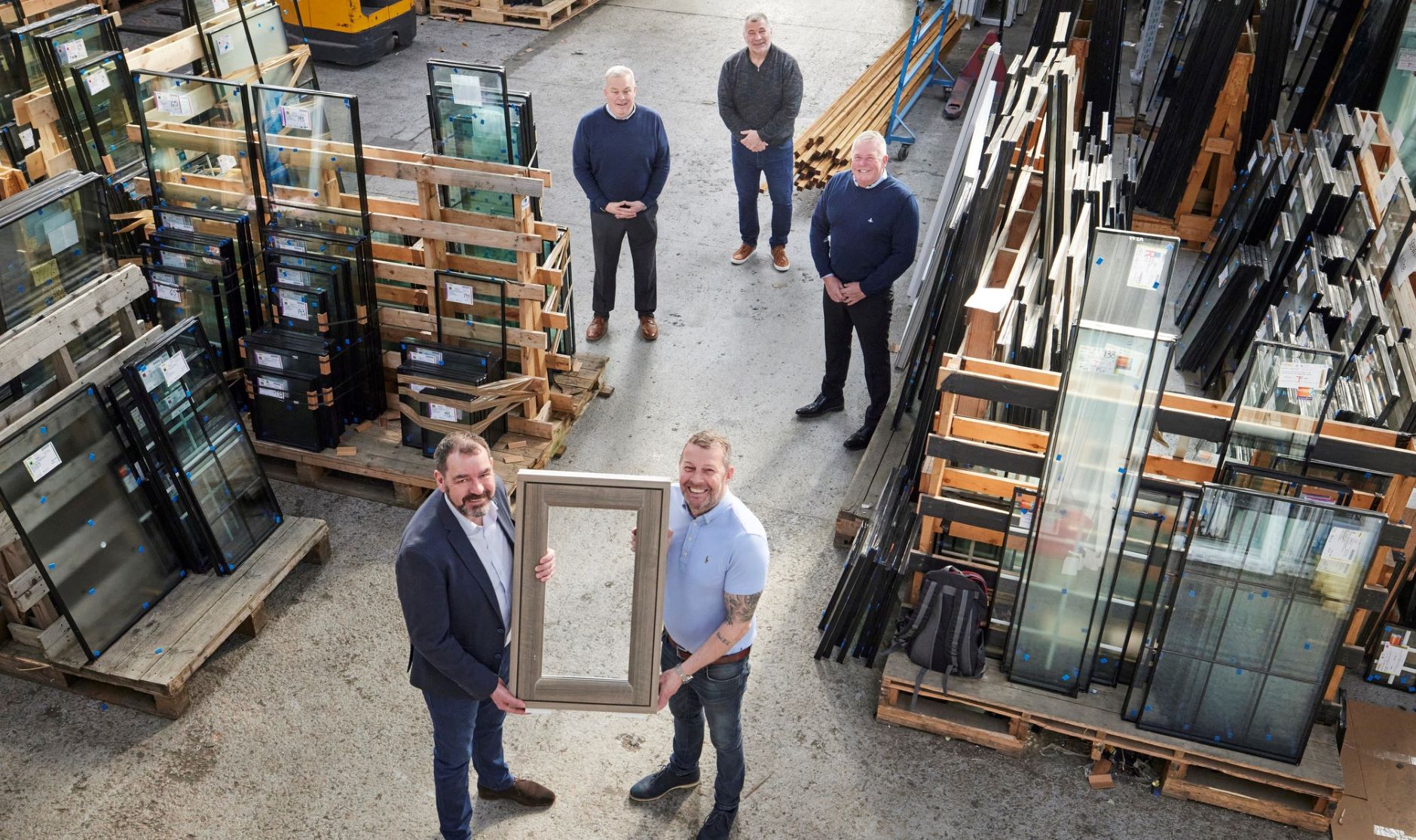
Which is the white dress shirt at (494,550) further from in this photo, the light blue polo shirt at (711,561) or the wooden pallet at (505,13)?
the wooden pallet at (505,13)

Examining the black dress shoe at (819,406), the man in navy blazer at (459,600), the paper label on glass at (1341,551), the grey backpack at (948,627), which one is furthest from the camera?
the black dress shoe at (819,406)

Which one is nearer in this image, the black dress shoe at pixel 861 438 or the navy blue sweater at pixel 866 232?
the navy blue sweater at pixel 866 232

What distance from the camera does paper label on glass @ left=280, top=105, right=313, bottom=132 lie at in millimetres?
6402

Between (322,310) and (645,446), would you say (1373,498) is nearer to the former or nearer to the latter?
(645,446)

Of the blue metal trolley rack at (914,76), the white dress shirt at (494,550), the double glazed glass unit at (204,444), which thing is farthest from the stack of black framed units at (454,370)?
the blue metal trolley rack at (914,76)

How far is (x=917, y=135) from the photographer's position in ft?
37.1

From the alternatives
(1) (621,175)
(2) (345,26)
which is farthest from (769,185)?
(2) (345,26)

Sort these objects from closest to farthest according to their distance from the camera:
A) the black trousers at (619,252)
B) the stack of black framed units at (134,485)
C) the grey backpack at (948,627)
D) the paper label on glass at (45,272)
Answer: the stack of black framed units at (134,485), the grey backpack at (948,627), the paper label on glass at (45,272), the black trousers at (619,252)

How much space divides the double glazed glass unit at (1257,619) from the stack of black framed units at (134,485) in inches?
169

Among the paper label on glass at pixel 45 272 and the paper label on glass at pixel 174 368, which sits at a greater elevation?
the paper label on glass at pixel 45 272

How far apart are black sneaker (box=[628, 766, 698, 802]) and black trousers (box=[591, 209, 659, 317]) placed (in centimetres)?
380

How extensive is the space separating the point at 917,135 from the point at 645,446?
19.2 ft

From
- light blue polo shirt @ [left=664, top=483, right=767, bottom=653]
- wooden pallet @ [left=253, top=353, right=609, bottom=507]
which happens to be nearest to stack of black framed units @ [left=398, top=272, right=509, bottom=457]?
wooden pallet @ [left=253, top=353, right=609, bottom=507]

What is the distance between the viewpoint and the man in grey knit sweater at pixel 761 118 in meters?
8.30
